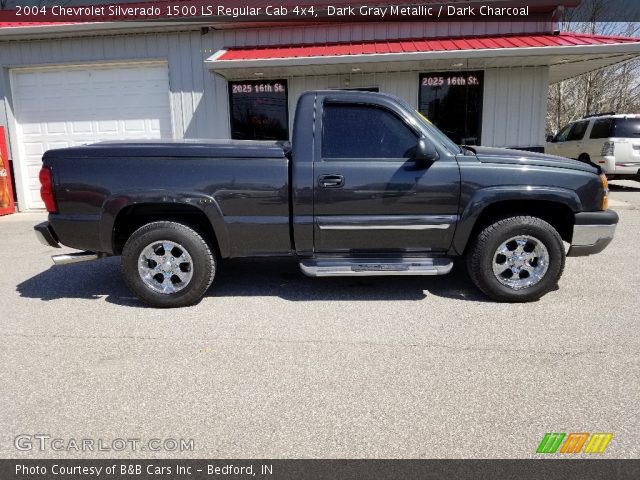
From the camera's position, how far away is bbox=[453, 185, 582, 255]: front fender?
4.27 meters

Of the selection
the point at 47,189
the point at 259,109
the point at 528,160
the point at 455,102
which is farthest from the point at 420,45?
the point at 47,189

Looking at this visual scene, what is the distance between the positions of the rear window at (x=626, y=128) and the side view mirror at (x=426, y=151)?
1019 cm

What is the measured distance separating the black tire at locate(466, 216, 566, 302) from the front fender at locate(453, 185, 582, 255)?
0.20m

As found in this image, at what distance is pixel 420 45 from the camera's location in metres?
9.16

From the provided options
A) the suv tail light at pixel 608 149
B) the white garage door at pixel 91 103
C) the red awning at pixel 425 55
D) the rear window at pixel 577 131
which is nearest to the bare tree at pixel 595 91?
the rear window at pixel 577 131

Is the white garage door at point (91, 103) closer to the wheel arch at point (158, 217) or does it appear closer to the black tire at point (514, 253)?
the wheel arch at point (158, 217)

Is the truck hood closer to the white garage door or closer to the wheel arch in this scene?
the wheel arch

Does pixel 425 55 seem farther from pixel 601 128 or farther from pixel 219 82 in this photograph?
Answer: pixel 601 128

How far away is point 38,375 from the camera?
3.18m

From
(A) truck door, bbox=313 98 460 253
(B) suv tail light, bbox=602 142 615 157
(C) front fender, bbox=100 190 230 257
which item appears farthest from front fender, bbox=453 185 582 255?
(B) suv tail light, bbox=602 142 615 157

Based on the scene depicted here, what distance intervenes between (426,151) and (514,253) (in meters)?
1.32

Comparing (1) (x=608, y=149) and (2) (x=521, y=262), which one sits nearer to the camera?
(2) (x=521, y=262)

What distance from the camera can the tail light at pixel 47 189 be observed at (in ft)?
14.1

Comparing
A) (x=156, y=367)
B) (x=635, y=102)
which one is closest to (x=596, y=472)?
(x=156, y=367)
